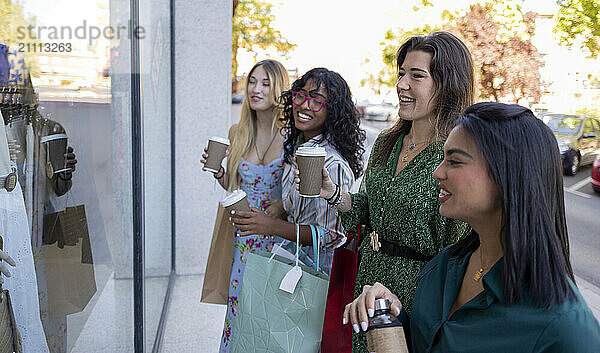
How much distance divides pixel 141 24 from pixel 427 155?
1.77 m

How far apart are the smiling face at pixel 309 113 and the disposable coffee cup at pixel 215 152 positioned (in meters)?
0.37

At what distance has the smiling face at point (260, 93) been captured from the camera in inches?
111

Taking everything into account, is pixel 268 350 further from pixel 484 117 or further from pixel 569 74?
pixel 569 74

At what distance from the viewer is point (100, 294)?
2.02 metres

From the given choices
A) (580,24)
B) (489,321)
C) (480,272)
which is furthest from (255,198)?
(580,24)

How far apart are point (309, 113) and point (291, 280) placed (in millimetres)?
811

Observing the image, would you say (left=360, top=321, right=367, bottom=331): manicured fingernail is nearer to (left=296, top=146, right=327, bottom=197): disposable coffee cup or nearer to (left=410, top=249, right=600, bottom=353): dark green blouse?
(left=410, top=249, right=600, bottom=353): dark green blouse

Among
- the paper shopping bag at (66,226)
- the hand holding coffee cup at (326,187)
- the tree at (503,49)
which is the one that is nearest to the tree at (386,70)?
the tree at (503,49)

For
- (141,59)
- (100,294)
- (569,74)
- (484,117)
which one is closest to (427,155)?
(484,117)

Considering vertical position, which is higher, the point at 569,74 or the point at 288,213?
the point at 569,74

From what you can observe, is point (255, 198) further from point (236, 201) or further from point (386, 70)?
point (386, 70)

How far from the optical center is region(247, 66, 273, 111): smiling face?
283 centimetres

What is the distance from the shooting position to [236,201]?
2.19 meters

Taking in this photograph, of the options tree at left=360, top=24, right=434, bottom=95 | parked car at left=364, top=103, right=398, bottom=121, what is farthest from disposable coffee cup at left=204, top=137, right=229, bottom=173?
parked car at left=364, top=103, right=398, bottom=121
